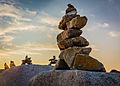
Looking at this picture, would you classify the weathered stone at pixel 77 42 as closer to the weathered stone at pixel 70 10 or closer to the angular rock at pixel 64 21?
the angular rock at pixel 64 21

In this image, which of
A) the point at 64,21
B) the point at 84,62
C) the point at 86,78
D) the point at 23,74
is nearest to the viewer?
the point at 86,78

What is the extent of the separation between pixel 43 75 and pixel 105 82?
23.3ft

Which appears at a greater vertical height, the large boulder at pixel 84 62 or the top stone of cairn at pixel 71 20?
the top stone of cairn at pixel 71 20

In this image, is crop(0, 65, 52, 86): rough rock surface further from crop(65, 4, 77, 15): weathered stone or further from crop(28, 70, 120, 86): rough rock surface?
crop(28, 70, 120, 86): rough rock surface

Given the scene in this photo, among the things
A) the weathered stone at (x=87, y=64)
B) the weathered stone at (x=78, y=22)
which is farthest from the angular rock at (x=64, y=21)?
the weathered stone at (x=87, y=64)

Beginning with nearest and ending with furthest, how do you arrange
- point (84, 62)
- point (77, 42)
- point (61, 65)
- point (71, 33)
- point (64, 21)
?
point (84, 62) → point (77, 42) → point (71, 33) → point (61, 65) → point (64, 21)

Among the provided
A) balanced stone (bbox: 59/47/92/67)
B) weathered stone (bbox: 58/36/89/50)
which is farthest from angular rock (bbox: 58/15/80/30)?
balanced stone (bbox: 59/47/92/67)

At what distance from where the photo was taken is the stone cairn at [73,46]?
2653cm

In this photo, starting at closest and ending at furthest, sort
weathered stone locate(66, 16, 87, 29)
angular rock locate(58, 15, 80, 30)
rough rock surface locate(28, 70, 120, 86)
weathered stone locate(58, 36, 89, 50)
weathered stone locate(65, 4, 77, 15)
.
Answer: rough rock surface locate(28, 70, 120, 86) → weathered stone locate(58, 36, 89, 50) → weathered stone locate(66, 16, 87, 29) → angular rock locate(58, 15, 80, 30) → weathered stone locate(65, 4, 77, 15)

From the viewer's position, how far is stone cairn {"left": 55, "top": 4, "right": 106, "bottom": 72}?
26.5m

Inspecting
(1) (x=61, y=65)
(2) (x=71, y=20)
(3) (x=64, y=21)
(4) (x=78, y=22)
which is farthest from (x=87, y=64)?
(3) (x=64, y=21)

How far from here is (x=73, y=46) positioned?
28266 mm

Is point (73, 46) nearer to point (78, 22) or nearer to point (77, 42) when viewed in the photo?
point (77, 42)

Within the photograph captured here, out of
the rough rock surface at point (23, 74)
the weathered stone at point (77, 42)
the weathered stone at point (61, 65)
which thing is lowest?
the rough rock surface at point (23, 74)
